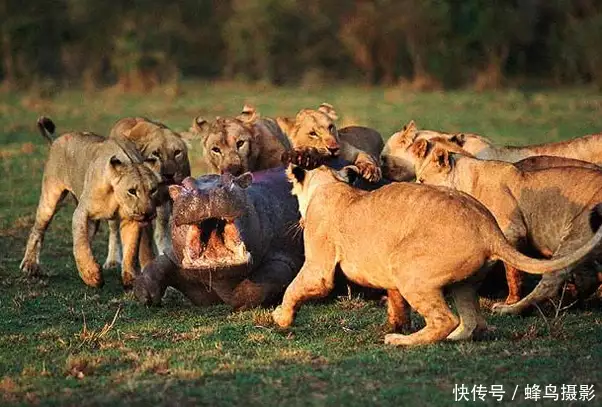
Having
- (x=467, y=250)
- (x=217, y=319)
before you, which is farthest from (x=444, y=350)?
(x=217, y=319)

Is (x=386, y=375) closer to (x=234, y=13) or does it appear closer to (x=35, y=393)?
(x=35, y=393)

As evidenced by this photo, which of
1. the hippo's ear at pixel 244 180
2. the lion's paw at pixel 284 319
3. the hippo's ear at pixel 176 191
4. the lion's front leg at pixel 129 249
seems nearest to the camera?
the lion's paw at pixel 284 319

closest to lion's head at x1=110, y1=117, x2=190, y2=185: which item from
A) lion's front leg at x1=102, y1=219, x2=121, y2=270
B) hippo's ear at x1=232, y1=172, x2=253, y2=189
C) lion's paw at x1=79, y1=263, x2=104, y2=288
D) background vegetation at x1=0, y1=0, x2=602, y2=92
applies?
lion's front leg at x1=102, y1=219, x2=121, y2=270

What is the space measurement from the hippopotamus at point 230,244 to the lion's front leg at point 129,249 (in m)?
0.67

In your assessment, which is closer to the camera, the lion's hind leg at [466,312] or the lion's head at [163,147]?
the lion's hind leg at [466,312]

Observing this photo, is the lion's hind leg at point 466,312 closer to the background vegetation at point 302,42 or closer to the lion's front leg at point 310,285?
the lion's front leg at point 310,285

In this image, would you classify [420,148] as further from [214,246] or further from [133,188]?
[133,188]

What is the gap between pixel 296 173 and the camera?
7785mm

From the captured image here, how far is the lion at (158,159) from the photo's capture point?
9.90 metres

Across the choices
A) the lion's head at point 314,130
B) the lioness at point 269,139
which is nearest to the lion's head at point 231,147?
the lioness at point 269,139

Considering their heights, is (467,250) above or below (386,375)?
above

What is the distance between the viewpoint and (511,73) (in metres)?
33.1

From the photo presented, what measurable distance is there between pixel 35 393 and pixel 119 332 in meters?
1.52

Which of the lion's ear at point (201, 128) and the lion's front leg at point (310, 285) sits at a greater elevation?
the lion's ear at point (201, 128)
